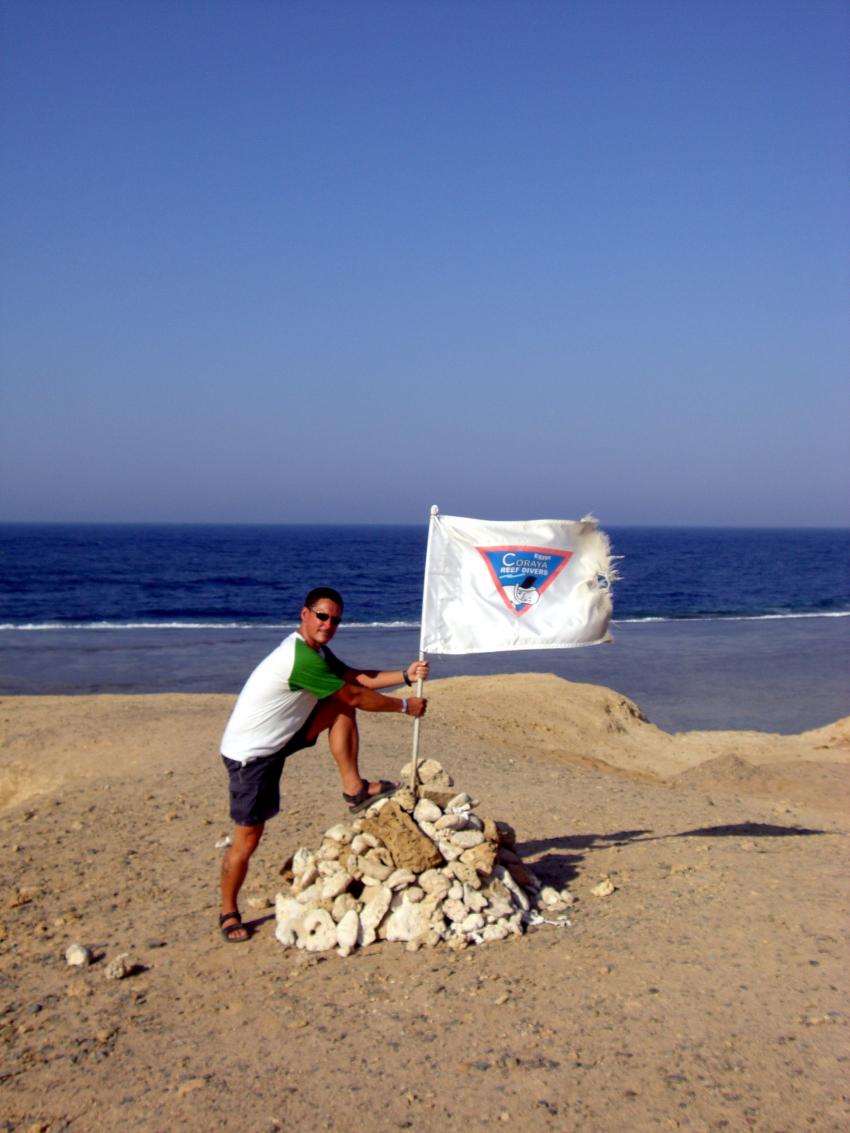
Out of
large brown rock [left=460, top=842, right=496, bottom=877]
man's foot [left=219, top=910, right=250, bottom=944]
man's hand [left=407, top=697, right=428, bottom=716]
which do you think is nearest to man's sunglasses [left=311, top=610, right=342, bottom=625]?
man's hand [left=407, top=697, right=428, bottom=716]

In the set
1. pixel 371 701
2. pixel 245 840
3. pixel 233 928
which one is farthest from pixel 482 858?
pixel 233 928

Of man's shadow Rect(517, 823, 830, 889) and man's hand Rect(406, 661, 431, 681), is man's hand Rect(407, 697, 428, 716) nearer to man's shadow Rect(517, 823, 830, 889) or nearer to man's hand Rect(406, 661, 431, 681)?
man's hand Rect(406, 661, 431, 681)

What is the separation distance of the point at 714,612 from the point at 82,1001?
40073 mm

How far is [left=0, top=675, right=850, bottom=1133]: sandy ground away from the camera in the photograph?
384 cm

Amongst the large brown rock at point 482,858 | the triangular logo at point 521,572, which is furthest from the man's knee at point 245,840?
the triangular logo at point 521,572

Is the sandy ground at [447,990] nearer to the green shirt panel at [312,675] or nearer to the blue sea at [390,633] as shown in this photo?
the green shirt panel at [312,675]

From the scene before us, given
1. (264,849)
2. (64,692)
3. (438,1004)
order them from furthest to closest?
(64,692)
(264,849)
(438,1004)

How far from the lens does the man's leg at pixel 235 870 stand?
5.60 meters

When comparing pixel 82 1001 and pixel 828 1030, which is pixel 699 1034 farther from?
pixel 82 1001

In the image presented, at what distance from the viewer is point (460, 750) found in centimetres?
1132

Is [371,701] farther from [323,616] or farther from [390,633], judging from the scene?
[390,633]

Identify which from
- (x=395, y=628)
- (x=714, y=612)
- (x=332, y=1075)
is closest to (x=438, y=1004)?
(x=332, y=1075)

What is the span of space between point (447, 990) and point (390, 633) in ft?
88.3

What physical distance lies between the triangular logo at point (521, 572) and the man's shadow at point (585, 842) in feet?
5.76
